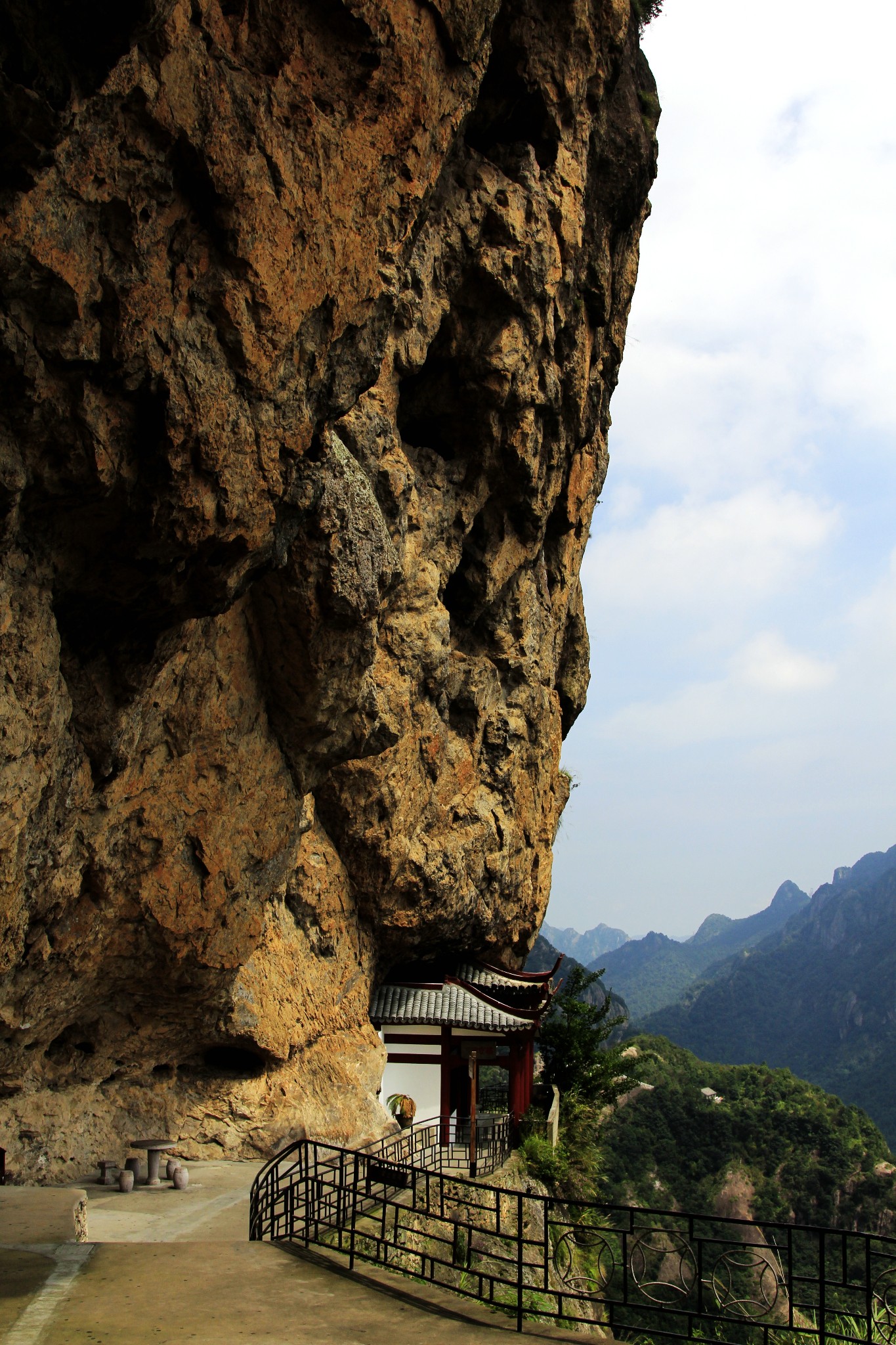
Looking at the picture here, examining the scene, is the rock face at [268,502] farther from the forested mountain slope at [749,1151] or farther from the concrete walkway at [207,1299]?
the forested mountain slope at [749,1151]

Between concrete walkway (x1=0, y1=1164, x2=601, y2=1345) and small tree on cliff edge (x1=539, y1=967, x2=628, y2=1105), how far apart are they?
50.2ft

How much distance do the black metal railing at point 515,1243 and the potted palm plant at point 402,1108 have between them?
0.58 m

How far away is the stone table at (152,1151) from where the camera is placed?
12234 mm

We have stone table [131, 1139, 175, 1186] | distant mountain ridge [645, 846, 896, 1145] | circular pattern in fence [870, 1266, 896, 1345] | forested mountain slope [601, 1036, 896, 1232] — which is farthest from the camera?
distant mountain ridge [645, 846, 896, 1145]

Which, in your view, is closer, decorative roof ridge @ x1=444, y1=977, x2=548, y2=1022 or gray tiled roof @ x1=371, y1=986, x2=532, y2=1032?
gray tiled roof @ x1=371, y1=986, x2=532, y2=1032

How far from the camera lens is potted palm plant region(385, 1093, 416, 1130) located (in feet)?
59.2

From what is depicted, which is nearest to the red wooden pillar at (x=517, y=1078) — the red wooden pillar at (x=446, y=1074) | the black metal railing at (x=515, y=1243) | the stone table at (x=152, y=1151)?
the black metal railing at (x=515, y=1243)

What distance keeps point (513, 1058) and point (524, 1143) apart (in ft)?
5.43

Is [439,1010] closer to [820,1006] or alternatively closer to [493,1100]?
[493,1100]

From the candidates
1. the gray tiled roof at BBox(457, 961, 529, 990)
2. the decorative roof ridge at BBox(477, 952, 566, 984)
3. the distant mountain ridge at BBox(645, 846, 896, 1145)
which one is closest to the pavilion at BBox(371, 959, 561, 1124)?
the gray tiled roof at BBox(457, 961, 529, 990)

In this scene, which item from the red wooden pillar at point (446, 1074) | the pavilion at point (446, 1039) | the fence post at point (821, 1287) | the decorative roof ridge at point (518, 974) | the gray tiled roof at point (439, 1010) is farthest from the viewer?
the decorative roof ridge at point (518, 974)

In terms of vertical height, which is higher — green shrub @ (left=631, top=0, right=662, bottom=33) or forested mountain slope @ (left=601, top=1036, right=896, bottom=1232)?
green shrub @ (left=631, top=0, right=662, bottom=33)

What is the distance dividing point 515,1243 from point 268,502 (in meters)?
11.2

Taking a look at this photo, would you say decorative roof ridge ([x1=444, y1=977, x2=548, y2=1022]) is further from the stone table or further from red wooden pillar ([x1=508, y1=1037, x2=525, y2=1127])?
the stone table
